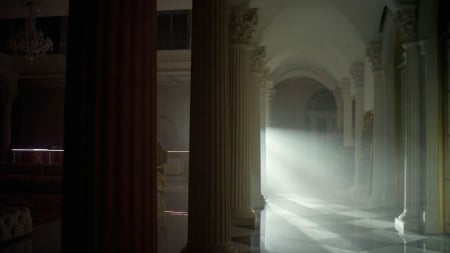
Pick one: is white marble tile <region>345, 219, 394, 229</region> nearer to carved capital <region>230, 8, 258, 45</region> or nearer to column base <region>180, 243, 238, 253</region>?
carved capital <region>230, 8, 258, 45</region>

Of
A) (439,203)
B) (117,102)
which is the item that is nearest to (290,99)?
(439,203)

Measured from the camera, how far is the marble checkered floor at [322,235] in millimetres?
5906

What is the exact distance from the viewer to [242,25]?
8.05 metres

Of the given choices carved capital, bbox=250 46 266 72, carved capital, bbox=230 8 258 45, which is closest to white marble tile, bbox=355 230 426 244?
carved capital, bbox=230 8 258 45

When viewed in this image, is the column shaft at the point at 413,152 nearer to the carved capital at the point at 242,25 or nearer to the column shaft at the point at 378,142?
the column shaft at the point at 378,142

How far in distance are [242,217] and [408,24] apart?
15.5ft

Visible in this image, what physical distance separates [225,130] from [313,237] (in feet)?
10.7

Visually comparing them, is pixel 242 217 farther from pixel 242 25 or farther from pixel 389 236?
pixel 242 25

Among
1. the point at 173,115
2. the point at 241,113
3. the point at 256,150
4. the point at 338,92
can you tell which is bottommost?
the point at 256,150

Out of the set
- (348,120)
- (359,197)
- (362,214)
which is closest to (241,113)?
(362,214)

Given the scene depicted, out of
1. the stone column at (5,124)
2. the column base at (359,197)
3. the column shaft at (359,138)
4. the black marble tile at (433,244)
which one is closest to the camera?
the black marble tile at (433,244)

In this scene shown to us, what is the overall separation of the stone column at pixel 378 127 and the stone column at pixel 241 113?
3.96 m

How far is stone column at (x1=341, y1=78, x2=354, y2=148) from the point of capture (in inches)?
658

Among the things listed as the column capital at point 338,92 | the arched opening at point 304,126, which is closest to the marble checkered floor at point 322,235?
the column capital at point 338,92
